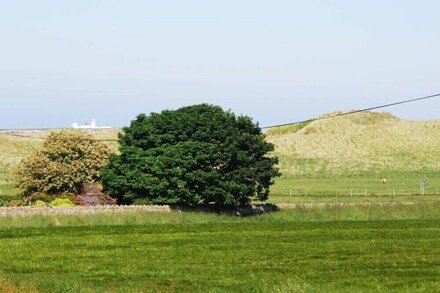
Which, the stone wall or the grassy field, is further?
the stone wall

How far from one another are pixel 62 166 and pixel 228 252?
3386 cm

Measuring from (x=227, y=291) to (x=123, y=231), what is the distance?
28.4 m

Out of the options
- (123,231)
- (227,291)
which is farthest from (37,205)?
(227,291)

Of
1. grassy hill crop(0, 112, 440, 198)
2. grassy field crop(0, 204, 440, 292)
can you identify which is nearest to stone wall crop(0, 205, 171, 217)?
grassy field crop(0, 204, 440, 292)

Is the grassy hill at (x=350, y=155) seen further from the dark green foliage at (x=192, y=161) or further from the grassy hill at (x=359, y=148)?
the dark green foliage at (x=192, y=161)

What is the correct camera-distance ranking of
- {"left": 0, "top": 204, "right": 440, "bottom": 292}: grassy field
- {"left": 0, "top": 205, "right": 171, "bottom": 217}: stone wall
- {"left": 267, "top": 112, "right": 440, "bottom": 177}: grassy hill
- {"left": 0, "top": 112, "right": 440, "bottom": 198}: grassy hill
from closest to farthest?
{"left": 0, "top": 204, "right": 440, "bottom": 292}: grassy field < {"left": 0, "top": 205, "right": 171, "bottom": 217}: stone wall < {"left": 0, "top": 112, "right": 440, "bottom": 198}: grassy hill < {"left": 267, "top": 112, "right": 440, "bottom": 177}: grassy hill

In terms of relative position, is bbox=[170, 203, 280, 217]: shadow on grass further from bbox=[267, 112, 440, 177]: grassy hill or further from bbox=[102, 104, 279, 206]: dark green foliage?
bbox=[267, 112, 440, 177]: grassy hill

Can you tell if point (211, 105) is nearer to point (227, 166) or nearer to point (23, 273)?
point (227, 166)

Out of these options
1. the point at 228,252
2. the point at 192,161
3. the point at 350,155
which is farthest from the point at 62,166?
the point at 350,155

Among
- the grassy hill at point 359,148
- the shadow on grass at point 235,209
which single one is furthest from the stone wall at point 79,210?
the grassy hill at point 359,148

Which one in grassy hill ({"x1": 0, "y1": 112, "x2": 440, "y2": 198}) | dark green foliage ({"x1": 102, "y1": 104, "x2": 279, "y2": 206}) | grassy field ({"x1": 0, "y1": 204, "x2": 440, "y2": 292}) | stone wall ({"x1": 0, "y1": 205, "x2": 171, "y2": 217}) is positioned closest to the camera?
grassy field ({"x1": 0, "y1": 204, "x2": 440, "y2": 292})

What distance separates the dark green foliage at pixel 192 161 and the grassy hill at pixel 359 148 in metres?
67.9

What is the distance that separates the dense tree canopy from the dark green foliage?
3217 millimetres

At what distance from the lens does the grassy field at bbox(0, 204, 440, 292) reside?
112 feet
